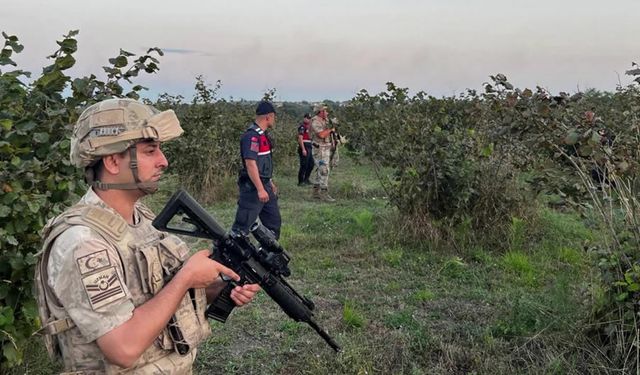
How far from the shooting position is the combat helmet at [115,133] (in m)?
1.76

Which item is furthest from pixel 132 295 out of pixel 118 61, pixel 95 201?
pixel 118 61

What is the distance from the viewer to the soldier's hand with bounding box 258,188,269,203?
5.57m

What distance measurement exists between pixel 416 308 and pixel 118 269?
3.21 metres

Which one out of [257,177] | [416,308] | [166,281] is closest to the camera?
[166,281]

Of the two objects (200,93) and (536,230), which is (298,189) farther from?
(536,230)

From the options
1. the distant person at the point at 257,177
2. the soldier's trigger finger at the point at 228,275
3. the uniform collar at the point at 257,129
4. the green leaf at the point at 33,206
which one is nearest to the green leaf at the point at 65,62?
the green leaf at the point at 33,206

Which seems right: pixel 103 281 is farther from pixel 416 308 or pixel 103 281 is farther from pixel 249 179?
pixel 249 179

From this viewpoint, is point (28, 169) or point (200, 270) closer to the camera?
point (200, 270)

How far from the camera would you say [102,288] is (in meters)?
1.61

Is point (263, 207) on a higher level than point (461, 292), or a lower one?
higher

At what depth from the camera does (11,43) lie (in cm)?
277

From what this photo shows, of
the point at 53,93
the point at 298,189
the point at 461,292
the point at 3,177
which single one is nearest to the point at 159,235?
the point at 3,177

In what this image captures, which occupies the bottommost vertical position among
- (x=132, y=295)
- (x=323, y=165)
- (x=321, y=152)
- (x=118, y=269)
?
(x=323, y=165)

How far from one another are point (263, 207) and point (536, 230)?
306cm
